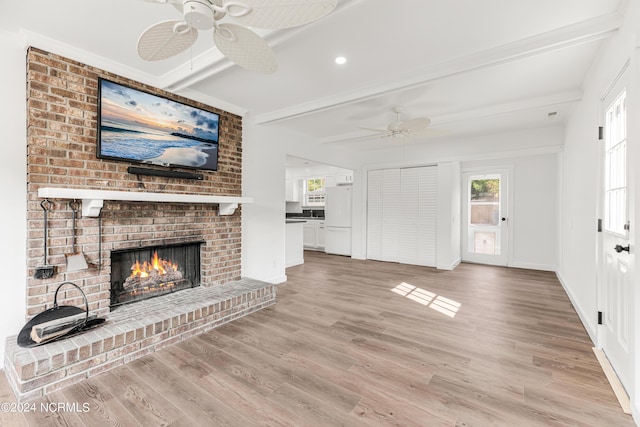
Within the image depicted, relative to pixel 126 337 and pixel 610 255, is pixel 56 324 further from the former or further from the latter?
pixel 610 255

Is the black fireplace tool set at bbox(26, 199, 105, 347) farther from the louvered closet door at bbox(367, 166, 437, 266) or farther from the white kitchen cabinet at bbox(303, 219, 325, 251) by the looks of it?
the white kitchen cabinet at bbox(303, 219, 325, 251)

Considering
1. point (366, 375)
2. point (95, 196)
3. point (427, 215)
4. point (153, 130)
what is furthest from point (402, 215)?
point (95, 196)

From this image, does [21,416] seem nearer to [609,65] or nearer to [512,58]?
[512,58]

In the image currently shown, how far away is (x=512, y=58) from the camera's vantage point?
7.75 feet

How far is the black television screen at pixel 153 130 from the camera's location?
2641 mm

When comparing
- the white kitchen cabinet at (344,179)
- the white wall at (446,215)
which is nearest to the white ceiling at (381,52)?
the white wall at (446,215)

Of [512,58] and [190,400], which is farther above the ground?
[512,58]

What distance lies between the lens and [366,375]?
211 cm

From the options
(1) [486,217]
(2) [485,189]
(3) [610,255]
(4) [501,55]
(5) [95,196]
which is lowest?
(3) [610,255]

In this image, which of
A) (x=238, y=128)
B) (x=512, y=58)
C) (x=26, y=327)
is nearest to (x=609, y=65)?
(x=512, y=58)

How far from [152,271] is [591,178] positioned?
447 cm

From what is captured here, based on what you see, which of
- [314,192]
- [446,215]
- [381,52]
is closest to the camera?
[381,52]

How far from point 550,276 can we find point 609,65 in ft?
13.1

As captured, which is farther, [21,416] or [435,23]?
[435,23]
